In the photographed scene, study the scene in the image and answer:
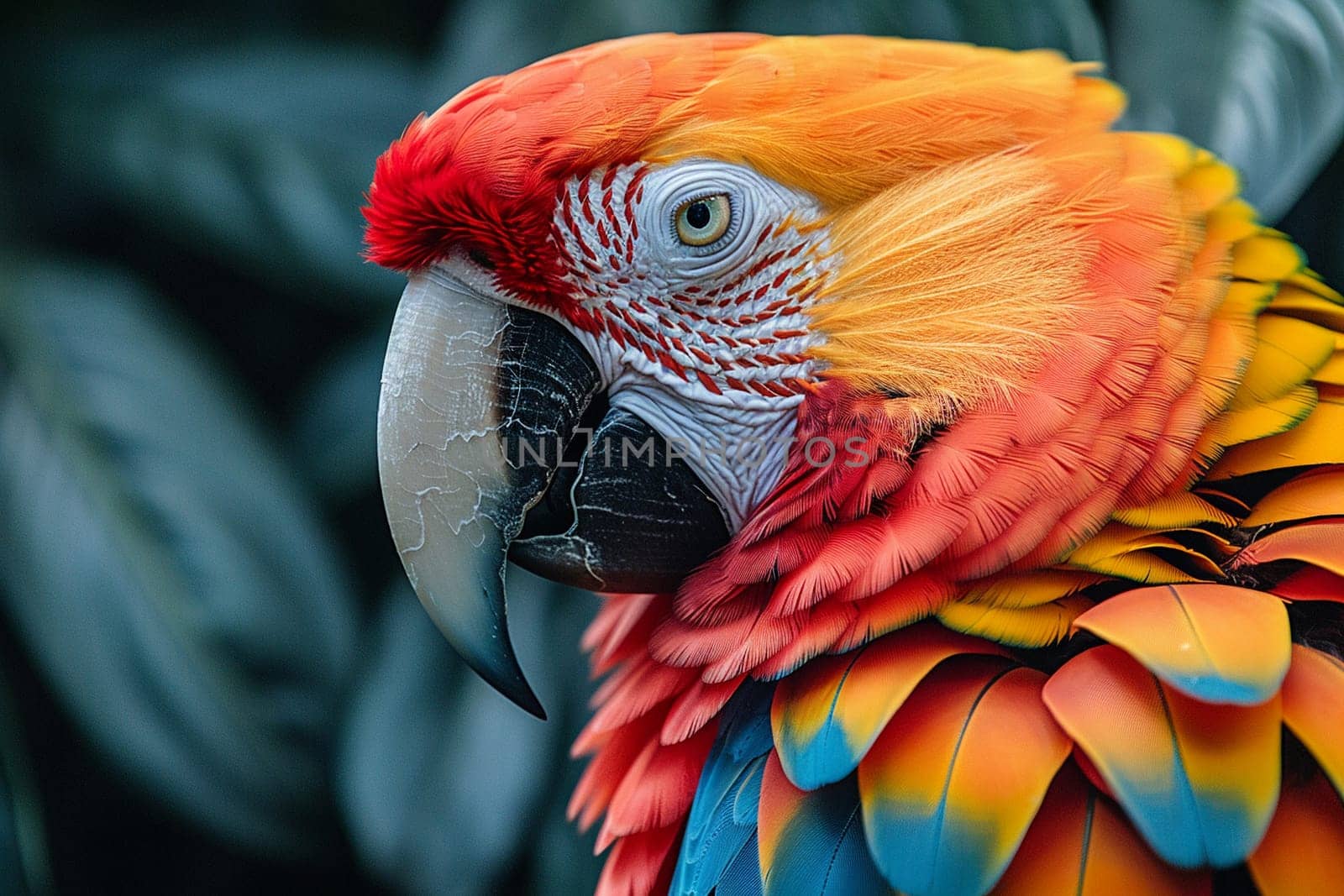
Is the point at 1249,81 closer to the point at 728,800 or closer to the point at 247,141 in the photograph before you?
the point at 728,800

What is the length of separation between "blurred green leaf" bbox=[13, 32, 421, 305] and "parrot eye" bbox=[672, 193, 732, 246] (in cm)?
61

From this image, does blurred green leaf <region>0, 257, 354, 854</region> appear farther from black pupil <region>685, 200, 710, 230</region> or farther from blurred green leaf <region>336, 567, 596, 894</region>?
black pupil <region>685, 200, 710, 230</region>

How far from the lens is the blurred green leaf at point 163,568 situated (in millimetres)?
1085

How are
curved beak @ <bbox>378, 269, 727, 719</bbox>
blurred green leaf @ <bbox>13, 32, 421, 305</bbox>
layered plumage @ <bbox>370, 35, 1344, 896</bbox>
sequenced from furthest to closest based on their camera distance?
blurred green leaf @ <bbox>13, 32, 421, 305</bbox> → curved beak @ <bbox>378, 269, 727, 719</bbox> → layered plumage @ <bbox>370, 35, 1344, 896</bbox>

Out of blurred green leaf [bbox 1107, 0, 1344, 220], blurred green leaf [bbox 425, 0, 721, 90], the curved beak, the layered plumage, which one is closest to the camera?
the layered plumage

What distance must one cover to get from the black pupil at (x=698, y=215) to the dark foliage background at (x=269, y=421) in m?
0.52

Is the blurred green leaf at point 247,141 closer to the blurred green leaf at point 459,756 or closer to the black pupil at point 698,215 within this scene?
the blurred green leaf at point 459,756

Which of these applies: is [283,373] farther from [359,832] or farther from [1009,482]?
[1009,482]

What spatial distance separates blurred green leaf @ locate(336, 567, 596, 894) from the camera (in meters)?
1.08

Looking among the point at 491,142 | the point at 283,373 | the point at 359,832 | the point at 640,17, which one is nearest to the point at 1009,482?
the point at 491,142

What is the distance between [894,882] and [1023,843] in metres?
0.06

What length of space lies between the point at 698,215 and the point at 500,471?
6.9 inches

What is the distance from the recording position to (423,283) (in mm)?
612

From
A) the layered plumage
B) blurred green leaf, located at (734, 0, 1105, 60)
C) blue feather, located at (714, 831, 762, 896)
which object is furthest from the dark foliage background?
blue feather, located at (714, 831, 762, 896)
